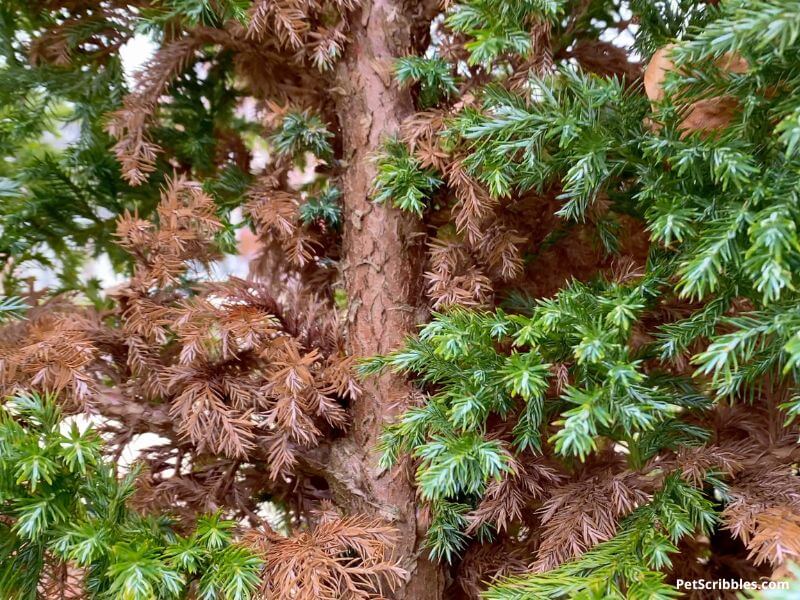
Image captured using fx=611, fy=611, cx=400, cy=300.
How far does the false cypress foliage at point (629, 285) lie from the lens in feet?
1.32

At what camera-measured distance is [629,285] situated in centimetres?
49

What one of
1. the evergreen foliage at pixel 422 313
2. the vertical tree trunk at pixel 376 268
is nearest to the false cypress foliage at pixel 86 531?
the evergreen foliage at pixel 422 313

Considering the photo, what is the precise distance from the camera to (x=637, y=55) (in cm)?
60

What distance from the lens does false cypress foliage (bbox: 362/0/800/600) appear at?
1.32 ft

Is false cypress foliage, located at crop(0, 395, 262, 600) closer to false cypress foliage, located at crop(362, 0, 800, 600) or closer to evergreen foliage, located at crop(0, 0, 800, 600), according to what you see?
evergreen foliage, located at crop(0, 0, 800, 600)

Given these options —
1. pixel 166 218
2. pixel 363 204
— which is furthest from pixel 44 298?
pixel 363 204

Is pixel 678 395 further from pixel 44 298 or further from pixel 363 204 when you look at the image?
pixel 44 298

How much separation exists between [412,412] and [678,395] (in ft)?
0.73

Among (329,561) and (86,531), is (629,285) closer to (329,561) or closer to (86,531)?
(329,561)

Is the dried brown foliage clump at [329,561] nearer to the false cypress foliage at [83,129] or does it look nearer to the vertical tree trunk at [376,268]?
the vertical tree trunk at [376,268]

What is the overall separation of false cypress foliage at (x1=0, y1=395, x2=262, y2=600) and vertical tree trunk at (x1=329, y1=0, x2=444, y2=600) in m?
0.14

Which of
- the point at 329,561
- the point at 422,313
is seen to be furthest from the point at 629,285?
the point at 329,561

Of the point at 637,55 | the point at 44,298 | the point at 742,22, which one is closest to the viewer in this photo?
the point at 742,22

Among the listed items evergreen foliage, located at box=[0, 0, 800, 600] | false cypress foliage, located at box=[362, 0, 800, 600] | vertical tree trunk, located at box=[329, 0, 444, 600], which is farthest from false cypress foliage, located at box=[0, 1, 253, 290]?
false cypress foliage, located at box=[362, 0, 800, 600]
